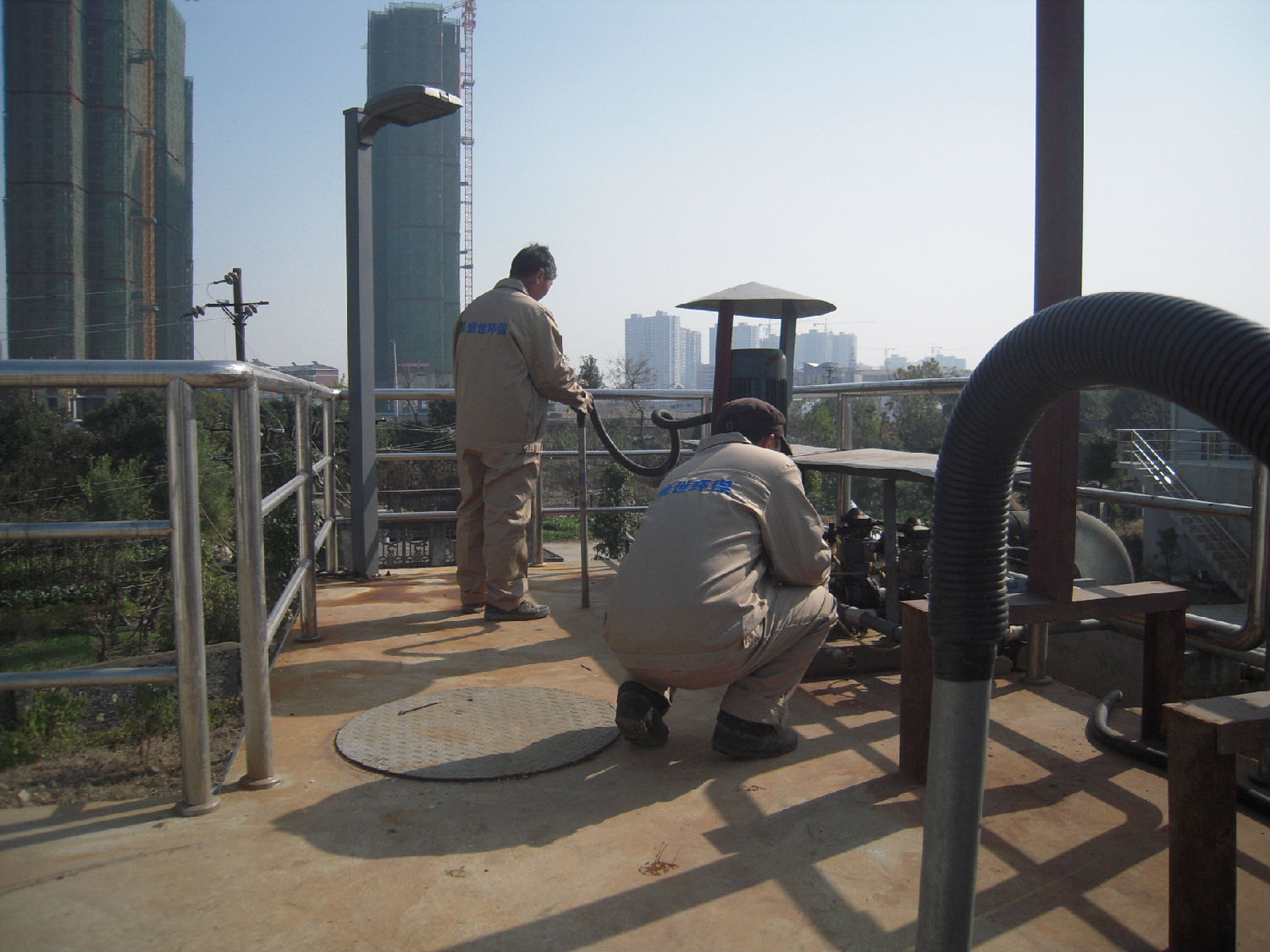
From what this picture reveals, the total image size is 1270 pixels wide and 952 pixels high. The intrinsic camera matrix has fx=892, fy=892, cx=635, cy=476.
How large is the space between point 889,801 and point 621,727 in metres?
0.80

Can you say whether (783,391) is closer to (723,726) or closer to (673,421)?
(673,421)

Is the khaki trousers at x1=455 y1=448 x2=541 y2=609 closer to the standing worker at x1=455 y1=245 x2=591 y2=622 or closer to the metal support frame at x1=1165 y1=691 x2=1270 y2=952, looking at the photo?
the standing worker at x1=455 y1=245 x2=591 y2=622

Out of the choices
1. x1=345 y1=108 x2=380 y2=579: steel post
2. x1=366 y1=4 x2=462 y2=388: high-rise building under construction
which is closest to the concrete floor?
x1=345 y1=108 x2=380 y2=579: steel post

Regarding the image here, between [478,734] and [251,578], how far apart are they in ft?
3.08

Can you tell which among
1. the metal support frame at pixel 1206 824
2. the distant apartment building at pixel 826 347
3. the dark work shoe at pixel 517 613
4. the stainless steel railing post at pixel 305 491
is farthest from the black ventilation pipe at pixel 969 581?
the distant apartment building at pixel 826 347

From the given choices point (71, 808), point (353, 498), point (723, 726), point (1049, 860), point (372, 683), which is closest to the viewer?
point (1049, 860)

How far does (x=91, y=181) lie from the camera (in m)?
49.4

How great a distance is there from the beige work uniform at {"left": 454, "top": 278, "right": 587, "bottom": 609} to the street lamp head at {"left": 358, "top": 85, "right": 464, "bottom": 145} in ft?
5.08

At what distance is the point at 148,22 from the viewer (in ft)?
177

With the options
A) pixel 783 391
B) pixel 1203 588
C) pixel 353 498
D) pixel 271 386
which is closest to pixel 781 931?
pixel 271 386

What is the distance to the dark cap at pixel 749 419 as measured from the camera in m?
2.98

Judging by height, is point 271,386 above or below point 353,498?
above

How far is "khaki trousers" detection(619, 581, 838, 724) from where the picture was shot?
2576mm

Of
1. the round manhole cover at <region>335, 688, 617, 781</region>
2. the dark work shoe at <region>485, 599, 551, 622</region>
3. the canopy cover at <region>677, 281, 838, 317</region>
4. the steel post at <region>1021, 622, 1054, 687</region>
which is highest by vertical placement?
the canopy cover at <region>677, 281, 838, 317</region>
